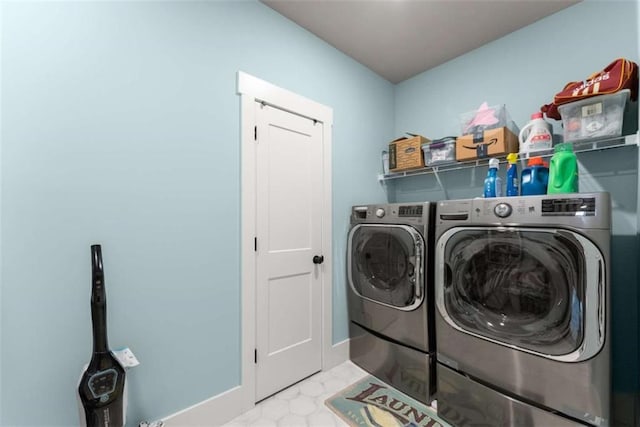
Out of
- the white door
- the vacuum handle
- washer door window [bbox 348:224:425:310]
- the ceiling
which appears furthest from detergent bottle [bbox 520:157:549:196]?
the vacuum handle

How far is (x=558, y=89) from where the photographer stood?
1.85 metres

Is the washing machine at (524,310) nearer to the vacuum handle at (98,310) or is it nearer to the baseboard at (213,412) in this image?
the baseboard at (213,412)

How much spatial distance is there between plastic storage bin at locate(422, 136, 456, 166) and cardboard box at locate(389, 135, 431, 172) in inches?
2.0

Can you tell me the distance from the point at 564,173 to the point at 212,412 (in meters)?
2.31

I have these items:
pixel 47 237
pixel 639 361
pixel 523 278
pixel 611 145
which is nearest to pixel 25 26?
pixel 47 237

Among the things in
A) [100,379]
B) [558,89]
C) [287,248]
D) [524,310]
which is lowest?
[100,379]

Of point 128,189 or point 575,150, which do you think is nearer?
point 128,189

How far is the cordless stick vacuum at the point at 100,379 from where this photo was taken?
40.8 inches

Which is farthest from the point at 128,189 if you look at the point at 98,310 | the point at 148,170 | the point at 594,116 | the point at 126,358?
the point at 594,116

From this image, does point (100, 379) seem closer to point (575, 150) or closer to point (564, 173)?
point (564, 173)

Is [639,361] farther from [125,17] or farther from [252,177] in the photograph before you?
[125,17]

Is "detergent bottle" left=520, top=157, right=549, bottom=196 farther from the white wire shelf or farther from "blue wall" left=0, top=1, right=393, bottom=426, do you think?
"blue wall" left=0, top=1, right=393, bottom=426

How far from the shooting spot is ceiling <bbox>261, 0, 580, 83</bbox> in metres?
1.78

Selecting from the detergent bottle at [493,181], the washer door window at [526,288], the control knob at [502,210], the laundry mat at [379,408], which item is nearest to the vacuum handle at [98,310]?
the laundry mat at [379,408]
